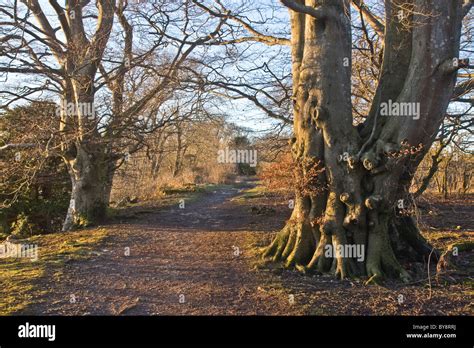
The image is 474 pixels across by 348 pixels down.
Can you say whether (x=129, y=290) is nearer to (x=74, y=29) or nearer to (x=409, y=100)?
(x=409, y=100)

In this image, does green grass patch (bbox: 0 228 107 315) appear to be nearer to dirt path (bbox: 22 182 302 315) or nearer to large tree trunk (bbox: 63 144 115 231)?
dirt path (bbox: 22 182 302 315)

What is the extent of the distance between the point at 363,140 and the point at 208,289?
3555 mm

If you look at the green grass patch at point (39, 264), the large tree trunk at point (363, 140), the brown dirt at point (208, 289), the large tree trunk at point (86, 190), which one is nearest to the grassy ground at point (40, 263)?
the green grass patch at point (39, 264)

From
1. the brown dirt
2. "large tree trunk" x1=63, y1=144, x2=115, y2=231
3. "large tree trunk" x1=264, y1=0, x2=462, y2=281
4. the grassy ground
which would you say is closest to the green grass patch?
the grassy ground

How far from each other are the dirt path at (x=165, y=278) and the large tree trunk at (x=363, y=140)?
1.26 metres

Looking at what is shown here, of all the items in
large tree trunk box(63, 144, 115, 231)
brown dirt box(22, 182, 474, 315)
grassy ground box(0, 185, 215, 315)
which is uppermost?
large tree trunk box(63, 144, 115, 231)

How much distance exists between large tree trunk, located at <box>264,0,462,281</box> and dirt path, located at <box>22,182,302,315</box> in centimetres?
126

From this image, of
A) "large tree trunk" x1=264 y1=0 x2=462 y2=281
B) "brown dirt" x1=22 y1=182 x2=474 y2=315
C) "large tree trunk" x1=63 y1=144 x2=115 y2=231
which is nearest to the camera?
"brown dirt" x1=22 y1=182 x2=474 y2=315

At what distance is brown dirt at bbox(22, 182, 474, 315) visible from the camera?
4457 millimetres

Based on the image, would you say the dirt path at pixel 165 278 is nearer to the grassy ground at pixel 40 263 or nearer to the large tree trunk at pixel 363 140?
the grassy ground at pixel 40 263

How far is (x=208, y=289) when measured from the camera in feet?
17.0

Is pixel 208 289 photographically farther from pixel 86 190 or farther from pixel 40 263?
pixel 86 190

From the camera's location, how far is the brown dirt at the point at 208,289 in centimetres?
446
